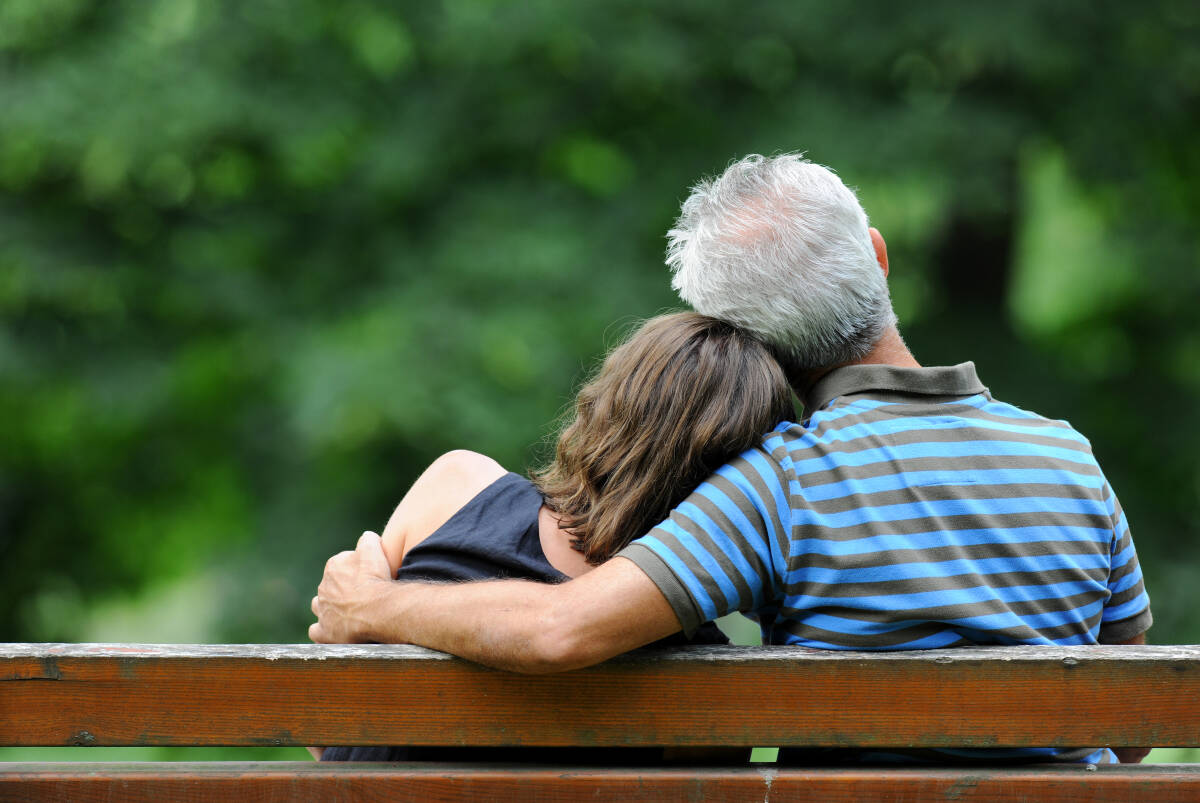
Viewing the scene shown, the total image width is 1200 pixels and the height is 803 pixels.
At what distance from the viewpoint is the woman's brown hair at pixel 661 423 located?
182cm

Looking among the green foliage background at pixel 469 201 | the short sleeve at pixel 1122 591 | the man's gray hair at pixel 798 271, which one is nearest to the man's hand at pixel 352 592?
the man's gray hair at pixel 798 271

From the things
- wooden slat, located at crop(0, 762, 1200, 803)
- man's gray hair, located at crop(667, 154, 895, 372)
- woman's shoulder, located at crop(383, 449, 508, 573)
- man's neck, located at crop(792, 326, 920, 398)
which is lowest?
wooden slat, located at crop(0, 762, 1200, 803)

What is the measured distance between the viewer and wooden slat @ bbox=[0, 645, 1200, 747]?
5.02 ft

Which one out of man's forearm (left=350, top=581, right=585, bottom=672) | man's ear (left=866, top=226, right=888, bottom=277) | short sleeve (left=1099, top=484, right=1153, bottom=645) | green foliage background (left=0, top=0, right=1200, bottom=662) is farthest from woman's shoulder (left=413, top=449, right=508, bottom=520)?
green foliage background (left=0, top=0, right=1200, bottom=662)

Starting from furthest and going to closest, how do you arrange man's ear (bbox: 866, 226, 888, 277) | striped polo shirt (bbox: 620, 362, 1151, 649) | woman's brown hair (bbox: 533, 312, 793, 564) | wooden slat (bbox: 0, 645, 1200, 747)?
man's ear (bbox: 866, 226, 888, 277) → woman's brown hair (bbox: 533, 312, 793, 564) → striped polo shirt (bbox: 620, 362, 1151, 649) → wooden slat (bbox: 0, 645, 1200, 747)

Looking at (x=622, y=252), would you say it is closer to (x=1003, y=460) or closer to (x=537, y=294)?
(x=537, y=294)

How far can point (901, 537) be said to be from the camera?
5.51 feet

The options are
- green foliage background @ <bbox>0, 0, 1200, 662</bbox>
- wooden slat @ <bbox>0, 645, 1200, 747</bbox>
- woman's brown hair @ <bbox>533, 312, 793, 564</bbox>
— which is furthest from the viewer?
green foliage background @ <bbox>0, 0, 1200, 662</bbox>

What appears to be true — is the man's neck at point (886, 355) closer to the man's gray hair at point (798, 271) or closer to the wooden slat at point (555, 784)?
the man's gray hair at point (798, 271)

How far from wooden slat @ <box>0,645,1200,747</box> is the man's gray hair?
1.88 ft

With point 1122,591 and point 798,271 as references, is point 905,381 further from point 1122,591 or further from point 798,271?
point 1122,591

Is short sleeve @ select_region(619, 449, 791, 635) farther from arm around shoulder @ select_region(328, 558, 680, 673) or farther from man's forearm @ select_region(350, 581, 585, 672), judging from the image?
man's forearm @ select_region(350, 581, 585, 672)

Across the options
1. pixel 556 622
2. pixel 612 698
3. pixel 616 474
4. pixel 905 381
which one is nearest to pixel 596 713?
pixel 612 698

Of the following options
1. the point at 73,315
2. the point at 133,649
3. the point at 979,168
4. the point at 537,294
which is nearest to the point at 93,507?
the point at 73,315
